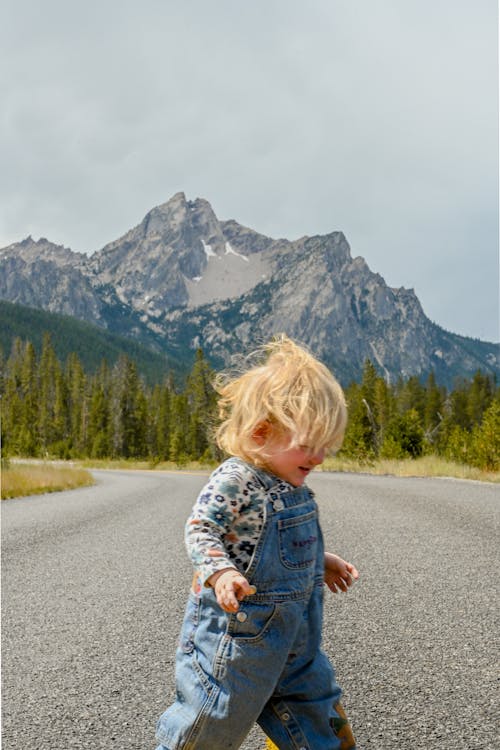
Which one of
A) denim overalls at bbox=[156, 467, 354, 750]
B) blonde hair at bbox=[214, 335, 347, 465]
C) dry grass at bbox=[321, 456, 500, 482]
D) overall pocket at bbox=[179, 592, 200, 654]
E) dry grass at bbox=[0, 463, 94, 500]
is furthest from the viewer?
dry grass at bbox=[321, 456, 500, 482]

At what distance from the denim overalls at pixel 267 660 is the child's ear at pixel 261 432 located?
128mm

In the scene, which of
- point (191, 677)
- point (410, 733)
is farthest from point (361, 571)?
point (191, 677)

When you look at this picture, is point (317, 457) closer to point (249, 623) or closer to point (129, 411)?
point (249, 623)

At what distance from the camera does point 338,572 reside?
2.61 m

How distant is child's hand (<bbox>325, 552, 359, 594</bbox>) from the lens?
8.52ft

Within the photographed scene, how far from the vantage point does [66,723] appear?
2.64 meters

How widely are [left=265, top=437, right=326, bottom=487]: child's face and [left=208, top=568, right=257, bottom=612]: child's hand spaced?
429mm

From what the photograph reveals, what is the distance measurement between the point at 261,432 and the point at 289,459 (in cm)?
15

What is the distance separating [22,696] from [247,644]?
1.42 m

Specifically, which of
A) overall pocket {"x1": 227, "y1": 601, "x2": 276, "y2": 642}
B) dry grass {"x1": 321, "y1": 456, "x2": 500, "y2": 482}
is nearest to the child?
overall pocket {"x1": 227, "y1": 601, "x2": 276, "y2": 642}

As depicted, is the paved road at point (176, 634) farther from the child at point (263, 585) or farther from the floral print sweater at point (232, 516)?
the floral print sweater at point (232, 516)

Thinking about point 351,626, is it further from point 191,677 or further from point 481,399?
point 481,399

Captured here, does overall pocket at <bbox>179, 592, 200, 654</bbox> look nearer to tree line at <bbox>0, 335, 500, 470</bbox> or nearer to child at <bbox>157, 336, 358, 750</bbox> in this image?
child at <bbox>157, 336, 358, 750</bbox>

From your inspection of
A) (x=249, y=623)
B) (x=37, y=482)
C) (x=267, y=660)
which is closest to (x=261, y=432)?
(x=249, y=623)
